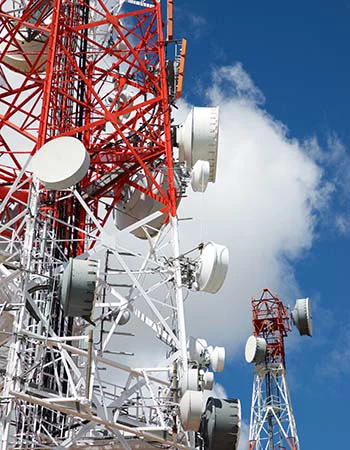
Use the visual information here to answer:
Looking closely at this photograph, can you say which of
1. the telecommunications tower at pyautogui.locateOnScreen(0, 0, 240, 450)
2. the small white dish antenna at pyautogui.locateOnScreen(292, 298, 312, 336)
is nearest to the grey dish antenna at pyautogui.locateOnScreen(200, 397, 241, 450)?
the telecommunications tower at pyautogui.locateOnScreen(0, 0, 240, 450)

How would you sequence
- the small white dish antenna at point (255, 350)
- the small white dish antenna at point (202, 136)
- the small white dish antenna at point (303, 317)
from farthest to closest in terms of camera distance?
the small white dish antenna at point (255, 350), the small white dish antenna at point (303, 317), the small white dish antenna at point (202, 136)

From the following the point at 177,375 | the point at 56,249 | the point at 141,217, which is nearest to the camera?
the point at 177,375

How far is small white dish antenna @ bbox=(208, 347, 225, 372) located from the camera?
2669 centimetres

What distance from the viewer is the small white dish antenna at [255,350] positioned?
165 feet

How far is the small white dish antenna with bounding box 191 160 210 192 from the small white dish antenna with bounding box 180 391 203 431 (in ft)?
24.0

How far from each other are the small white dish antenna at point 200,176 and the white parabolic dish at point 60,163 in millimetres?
4033

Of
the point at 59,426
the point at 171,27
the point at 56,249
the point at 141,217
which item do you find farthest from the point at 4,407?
the point at 171,27

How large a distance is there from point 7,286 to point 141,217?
24.1 ft

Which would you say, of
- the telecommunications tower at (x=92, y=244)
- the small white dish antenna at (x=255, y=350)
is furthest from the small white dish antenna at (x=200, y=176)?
the small white dish antenna at (x=255, y=350)

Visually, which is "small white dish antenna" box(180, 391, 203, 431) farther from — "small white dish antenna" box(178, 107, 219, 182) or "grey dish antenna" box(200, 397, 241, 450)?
"small white dish antenna" box(178, 107, 219, 182)

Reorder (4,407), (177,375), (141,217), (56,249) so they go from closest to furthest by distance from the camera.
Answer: (4,407) < (177,375) < (56,249) < (141,217)

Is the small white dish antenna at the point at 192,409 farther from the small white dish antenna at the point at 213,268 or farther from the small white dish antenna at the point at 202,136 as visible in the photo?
the small white dish antenna at the point at 202,136

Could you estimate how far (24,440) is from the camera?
77.7 feet

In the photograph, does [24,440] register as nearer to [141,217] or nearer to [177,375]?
[177,375]
